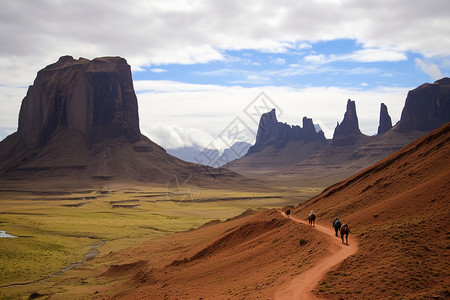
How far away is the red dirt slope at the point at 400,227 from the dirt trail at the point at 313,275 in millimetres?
598

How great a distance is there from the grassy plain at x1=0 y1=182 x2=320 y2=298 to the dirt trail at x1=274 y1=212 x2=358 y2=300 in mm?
27454

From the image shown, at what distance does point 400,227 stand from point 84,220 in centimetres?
8412

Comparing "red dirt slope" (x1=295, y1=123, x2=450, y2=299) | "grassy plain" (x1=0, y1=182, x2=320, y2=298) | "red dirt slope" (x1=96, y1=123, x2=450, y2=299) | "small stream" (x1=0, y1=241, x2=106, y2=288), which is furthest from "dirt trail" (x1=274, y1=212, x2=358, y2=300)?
"small stream" (x1=0, y1=241, x2=106, y2=288)

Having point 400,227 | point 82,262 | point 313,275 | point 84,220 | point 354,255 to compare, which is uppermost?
point 400,227

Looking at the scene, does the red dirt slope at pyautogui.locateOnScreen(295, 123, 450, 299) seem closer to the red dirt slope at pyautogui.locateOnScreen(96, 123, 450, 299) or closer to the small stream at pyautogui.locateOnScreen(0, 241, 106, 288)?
the red dirt slope at pyautogui.locateOnScreen(96, 123, 450, 299)

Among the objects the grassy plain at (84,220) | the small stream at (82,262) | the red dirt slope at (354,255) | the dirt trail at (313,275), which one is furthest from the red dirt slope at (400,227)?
the grassy plain at (84,220)

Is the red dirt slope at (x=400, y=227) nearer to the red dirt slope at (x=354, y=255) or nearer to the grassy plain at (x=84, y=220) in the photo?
the red dirt slope at (x=354, y=255)

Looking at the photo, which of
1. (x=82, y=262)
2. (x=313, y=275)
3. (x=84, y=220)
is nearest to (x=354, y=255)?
(x=313, y=275)

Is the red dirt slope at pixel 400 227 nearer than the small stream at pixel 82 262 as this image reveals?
Yes

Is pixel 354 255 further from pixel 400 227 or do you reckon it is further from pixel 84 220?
pixel 84 220

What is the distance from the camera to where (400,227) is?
2633cm

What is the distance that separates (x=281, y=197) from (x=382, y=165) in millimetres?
122850

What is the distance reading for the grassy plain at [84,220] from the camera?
2046 inches

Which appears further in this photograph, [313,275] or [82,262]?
[82,262]
